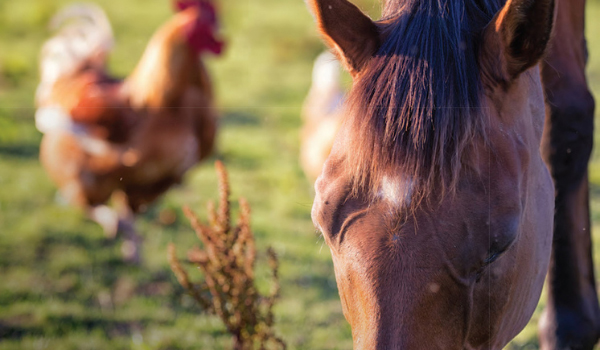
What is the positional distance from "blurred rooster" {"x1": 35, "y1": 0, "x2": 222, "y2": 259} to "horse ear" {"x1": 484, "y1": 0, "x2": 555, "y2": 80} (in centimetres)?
369

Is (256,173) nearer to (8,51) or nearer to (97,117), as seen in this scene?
(97,117)

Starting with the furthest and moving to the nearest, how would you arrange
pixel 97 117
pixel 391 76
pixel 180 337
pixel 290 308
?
1. pixel 97 117
2. pixel 290 308
3. pixel 180 337
4. pixel 391 76

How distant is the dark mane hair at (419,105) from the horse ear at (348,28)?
50 millimetres

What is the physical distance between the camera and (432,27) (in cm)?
144

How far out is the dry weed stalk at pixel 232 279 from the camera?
2.49 metres

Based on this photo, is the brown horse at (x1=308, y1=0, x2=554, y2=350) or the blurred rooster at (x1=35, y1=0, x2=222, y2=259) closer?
the brown horse at (x1=308, y1=0, x2=554, y2=350)

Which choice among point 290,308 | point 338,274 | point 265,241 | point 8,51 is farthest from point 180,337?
point 8,51

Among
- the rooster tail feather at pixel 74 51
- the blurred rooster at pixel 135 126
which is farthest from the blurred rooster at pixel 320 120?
the rooster tail feather at pixel 74 51

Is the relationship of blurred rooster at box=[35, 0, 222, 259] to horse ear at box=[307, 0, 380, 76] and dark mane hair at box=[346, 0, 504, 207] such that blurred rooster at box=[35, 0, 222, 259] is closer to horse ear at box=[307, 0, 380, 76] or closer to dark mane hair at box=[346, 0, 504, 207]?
horse ear at box=[307, 0, 380, 76]

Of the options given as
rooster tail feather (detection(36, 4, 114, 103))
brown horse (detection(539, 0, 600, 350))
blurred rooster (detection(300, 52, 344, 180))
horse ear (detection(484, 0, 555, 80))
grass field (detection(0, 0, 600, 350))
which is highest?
horse ear (detection(484, 0, 555, 80))

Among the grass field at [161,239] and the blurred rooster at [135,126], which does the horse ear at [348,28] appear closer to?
the grass field at [161,239]

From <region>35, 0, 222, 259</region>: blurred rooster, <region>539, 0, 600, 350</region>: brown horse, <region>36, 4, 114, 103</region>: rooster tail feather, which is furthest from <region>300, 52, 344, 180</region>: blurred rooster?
<region>539, 0, 600, 350</region>: brown horse

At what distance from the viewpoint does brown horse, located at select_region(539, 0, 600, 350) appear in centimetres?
207

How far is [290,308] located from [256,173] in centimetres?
272
